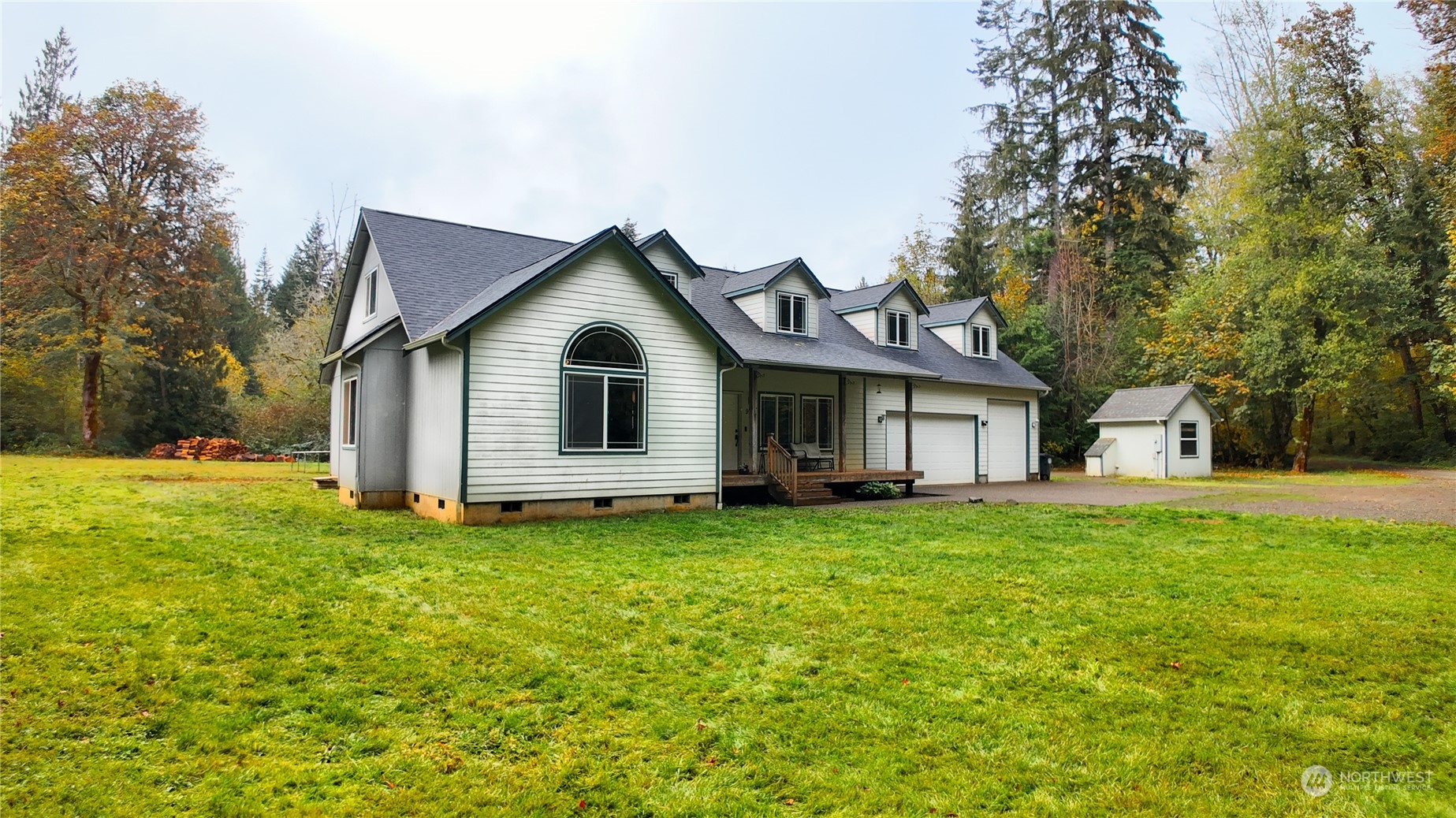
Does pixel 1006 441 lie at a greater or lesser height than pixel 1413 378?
lesser

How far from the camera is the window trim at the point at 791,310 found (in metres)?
18.5

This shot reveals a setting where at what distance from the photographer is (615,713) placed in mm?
3928

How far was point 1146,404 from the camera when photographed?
24938 mm

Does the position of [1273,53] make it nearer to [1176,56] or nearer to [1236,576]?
[1176,56]

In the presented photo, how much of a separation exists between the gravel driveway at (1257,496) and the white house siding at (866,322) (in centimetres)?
467

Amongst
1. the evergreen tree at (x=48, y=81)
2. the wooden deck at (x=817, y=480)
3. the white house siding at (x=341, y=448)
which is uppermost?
the evergreen tree at (x=48, y=81)

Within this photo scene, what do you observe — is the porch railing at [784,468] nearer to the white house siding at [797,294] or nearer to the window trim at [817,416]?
the window trim at [817,416]

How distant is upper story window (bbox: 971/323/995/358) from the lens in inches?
939

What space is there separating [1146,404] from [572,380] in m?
21.1

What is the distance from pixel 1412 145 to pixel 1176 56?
10.5 metres

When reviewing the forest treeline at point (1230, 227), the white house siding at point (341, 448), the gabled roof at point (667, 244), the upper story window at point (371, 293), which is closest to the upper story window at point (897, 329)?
the gabled roof at point (667, 244)

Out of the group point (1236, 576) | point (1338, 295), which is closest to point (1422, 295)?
point (1338, 295)

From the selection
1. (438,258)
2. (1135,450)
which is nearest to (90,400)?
(438,258)

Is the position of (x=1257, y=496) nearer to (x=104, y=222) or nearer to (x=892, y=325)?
(x=892, y=325)
